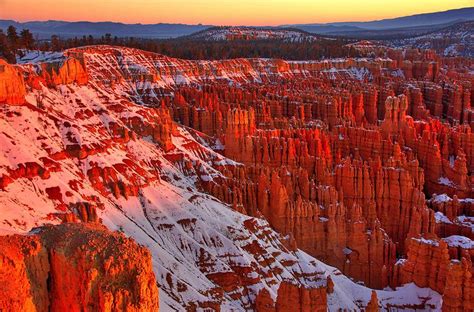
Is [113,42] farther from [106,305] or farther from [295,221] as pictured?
[106,305]

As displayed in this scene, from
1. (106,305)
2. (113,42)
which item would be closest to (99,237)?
(106,305)

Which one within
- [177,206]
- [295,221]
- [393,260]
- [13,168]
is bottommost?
[393,260]

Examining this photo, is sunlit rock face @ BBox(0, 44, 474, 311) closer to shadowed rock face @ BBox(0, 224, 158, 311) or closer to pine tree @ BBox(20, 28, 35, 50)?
shadowed rock face @ BBox(0, 224, 158, 311)

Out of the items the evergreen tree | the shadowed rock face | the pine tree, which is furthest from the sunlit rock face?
the pine tree

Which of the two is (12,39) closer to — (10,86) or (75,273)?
(10,86)

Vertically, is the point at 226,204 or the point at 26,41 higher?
the point at 26,41

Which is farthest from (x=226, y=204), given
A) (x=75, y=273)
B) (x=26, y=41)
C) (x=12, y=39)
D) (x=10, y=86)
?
(x=26, y=41)
